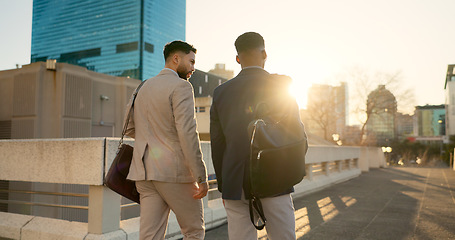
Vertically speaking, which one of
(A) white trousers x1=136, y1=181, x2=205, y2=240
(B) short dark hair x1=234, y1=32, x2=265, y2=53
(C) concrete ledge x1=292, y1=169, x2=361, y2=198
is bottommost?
(C) concrete ledge x1=292, y1=169, x2=361, y2=198

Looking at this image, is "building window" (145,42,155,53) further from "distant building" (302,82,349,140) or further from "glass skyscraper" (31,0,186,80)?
"distant building" (302,82,349,140)

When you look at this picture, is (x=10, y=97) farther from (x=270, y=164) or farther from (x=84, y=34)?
(x=84, y=34)

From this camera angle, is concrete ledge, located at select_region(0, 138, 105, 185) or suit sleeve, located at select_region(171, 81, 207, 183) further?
concrete ledge, located at select_region(0, 138, 105, 185)

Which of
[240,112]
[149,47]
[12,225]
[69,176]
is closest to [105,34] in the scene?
[149,47]

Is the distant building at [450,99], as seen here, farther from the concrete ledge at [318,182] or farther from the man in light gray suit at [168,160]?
the man in light gray suit at [168,160]

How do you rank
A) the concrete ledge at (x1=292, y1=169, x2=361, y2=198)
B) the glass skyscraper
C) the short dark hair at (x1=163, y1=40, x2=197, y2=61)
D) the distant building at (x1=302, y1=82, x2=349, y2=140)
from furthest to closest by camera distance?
1. the glass skyscraper
2. the distant building at (x1=302, y1=82, x2=349, y2=140)
3. the concrete ledge at (x1=292, y1=169, x2=361, y2=198)
4. the short dark hair at (x1=163, y1=40, x2=197, y2=61)

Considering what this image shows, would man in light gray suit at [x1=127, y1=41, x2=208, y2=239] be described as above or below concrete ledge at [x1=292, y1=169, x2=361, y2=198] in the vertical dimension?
above

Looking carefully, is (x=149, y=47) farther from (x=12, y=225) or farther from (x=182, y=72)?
(x=182, y=72)

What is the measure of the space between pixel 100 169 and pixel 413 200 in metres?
7.72

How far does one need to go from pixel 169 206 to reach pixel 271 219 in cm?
85

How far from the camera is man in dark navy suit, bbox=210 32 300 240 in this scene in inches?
76.0

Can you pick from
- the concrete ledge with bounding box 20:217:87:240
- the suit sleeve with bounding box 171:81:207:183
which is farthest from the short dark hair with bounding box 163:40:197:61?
the concrete ledge with bounding box 20:217:87:240

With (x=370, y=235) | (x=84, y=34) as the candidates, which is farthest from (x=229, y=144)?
(x=84, y=34)

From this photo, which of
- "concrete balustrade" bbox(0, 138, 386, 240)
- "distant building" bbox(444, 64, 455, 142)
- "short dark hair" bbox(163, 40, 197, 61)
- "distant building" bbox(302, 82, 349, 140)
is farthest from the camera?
"distant building" bbox(444, 64, 455, 142)
